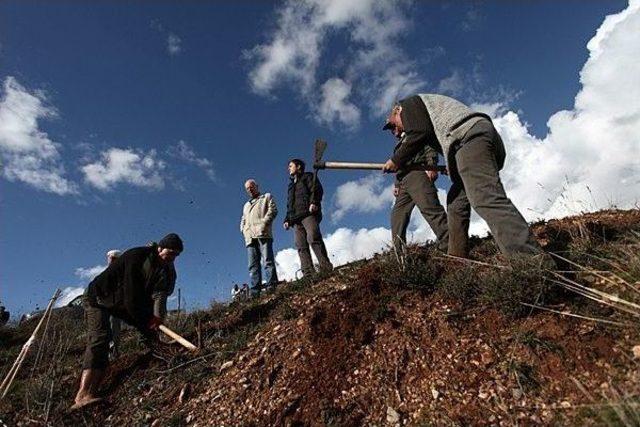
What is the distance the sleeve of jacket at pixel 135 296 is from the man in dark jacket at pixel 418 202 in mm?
2846

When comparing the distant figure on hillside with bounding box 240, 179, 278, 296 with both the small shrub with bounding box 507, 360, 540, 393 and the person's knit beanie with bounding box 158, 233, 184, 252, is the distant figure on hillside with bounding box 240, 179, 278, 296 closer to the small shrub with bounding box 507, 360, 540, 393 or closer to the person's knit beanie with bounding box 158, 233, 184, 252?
the person's knit beanie with bounding box 158, 233, 184, 252

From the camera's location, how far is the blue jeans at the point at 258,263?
22.7 feet

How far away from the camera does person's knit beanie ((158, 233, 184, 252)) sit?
5023mm

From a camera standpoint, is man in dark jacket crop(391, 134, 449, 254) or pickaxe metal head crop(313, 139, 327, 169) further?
pickaxe metal head crop(313, 139, 327, 169)

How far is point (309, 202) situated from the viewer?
668cm

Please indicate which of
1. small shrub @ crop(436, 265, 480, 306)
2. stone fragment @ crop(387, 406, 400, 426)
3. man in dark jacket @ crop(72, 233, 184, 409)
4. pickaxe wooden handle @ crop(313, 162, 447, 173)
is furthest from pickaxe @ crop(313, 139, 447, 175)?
stone fragment @ crop(387, 406, 400, 426)

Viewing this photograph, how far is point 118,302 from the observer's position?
15.2ft

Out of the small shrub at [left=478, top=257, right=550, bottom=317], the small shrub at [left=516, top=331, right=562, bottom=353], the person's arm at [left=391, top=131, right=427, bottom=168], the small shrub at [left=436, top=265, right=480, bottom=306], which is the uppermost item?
the person's arm at [left=391, top=131, right=427, bottom=168]

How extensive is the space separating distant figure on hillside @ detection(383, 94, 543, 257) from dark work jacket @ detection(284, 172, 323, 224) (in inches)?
88.5

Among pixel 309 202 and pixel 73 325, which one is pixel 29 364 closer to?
pixel 73 325

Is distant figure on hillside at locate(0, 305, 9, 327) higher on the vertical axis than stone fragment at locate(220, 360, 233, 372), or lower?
higher

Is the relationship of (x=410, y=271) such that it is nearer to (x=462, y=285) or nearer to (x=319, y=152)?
(x=462, y=285)

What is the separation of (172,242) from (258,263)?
2356 mm

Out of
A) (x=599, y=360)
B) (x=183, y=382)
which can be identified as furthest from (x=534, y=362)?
(x=183, y=382)
